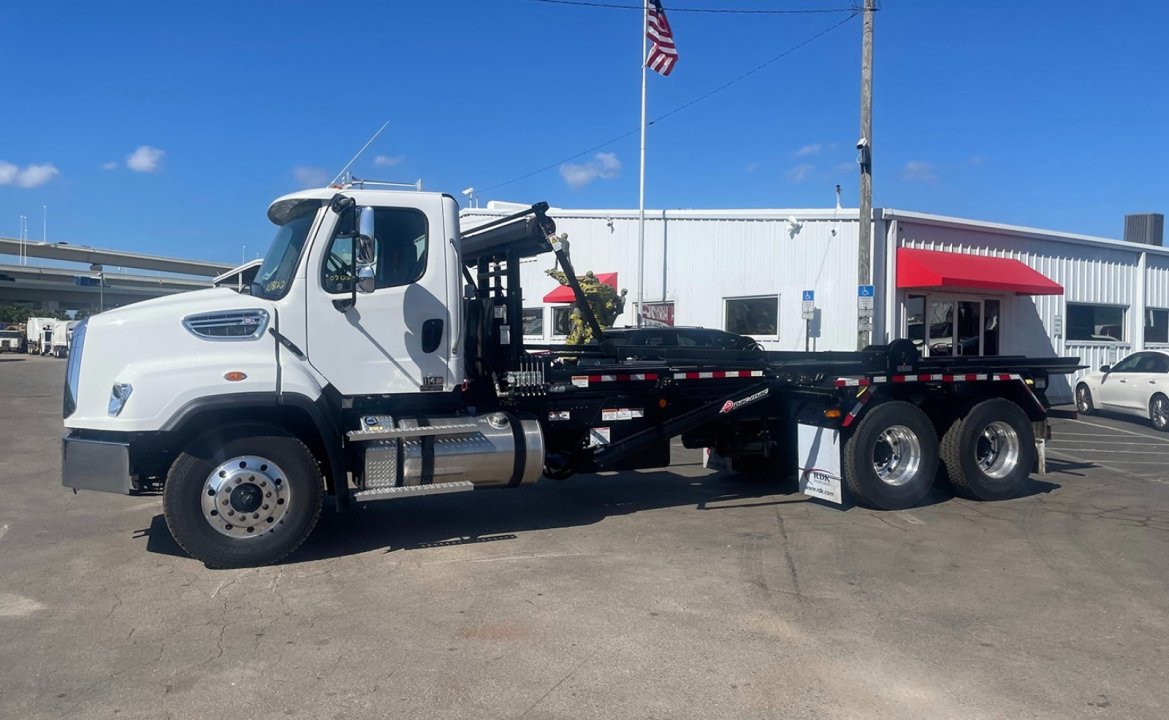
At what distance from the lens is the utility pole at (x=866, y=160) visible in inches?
666

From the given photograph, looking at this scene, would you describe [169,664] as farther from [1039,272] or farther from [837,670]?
[1039,272]

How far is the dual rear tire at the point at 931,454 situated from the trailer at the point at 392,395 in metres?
0.02

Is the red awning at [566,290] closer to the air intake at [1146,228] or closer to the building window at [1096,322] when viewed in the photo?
the building window at [1096,322]

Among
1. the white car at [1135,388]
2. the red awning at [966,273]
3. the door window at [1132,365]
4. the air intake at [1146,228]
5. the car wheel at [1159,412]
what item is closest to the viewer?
the car wheel at [1159,412]

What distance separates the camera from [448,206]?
7.54m

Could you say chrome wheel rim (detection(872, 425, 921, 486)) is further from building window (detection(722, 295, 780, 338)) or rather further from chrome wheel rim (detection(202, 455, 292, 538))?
building window (detection(722, 295, 780, 338))

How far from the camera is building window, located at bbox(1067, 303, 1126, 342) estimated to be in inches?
896

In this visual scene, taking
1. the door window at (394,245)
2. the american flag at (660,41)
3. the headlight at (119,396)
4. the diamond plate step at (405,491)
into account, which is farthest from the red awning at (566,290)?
the headlight at (119,396)

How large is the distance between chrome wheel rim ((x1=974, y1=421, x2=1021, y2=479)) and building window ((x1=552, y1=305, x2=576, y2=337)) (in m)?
11.9

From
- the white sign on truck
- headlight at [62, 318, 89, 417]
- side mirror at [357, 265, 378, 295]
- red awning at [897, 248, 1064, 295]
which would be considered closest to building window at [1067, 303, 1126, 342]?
red awning at [897, 248, 1064, 295]

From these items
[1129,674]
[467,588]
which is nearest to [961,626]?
[1129,674]

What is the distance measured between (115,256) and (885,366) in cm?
6910

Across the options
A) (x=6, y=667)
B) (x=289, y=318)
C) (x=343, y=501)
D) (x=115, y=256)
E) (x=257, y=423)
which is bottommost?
(x=6, y=667)

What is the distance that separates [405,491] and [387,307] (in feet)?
4.82
